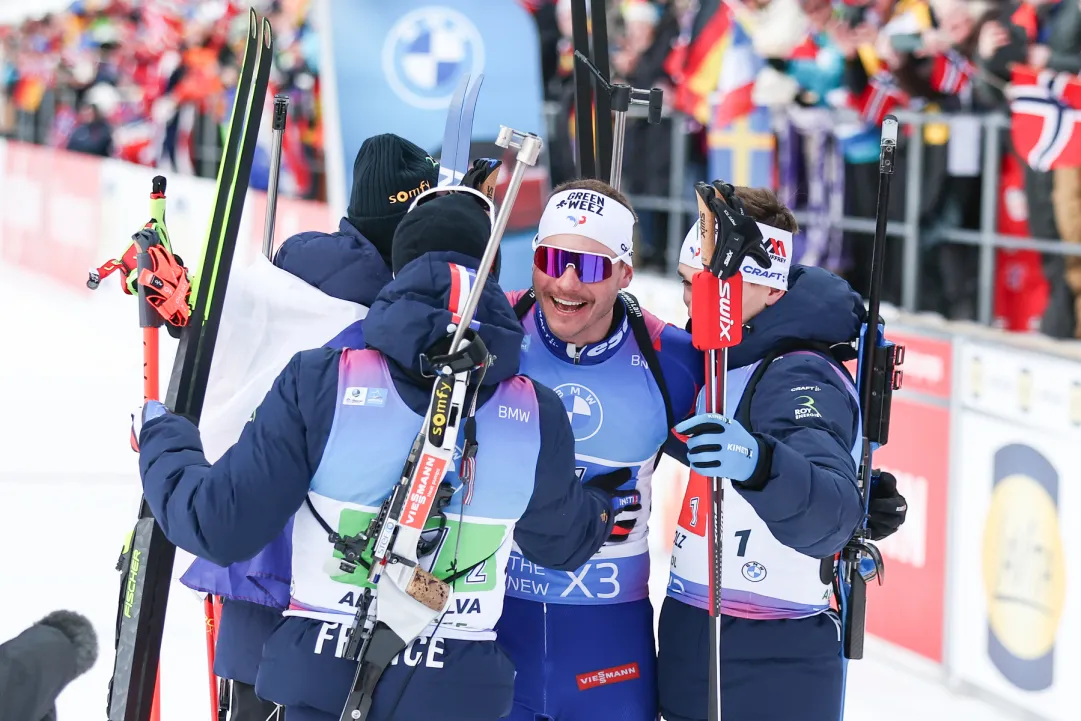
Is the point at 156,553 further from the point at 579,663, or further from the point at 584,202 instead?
the point at 584,202

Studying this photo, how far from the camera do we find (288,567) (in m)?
3.02

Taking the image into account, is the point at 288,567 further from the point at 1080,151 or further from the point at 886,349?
the point at 1080,151

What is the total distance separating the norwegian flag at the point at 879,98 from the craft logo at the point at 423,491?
5.09m

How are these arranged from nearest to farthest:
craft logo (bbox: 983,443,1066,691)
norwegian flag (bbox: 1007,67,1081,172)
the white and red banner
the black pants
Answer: the black pants
craft logo (bbox: 983,443,1066,691)
the white and red banner
norwegian flag (bbox: 1007,67,1081,172)

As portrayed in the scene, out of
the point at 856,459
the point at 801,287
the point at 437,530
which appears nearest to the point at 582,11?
the point at 801,287

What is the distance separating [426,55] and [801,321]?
4.81 metres

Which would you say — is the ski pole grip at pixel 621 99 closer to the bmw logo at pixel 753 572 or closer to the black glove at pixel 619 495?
the black glove at pixel 619 495

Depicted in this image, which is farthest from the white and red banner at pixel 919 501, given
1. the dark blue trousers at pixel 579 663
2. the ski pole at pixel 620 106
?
the dark blue trousers at pixel 579 663

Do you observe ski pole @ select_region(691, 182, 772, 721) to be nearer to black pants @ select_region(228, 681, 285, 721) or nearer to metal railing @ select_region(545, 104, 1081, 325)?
black pants @ select_region(228, 681, 285, 721)

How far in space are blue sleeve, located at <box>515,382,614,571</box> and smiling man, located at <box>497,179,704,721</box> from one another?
25 centimetres

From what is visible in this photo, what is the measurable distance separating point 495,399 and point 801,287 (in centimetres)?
81

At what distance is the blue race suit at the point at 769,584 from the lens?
2.86 metres

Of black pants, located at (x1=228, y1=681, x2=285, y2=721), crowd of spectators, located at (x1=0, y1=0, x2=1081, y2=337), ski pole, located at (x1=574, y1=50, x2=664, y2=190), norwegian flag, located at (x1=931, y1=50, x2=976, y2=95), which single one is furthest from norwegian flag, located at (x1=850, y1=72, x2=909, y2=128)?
black pants, located at (x1=228, y1=681, x2=285, y2=721)

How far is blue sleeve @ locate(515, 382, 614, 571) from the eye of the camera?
2.58 meters
